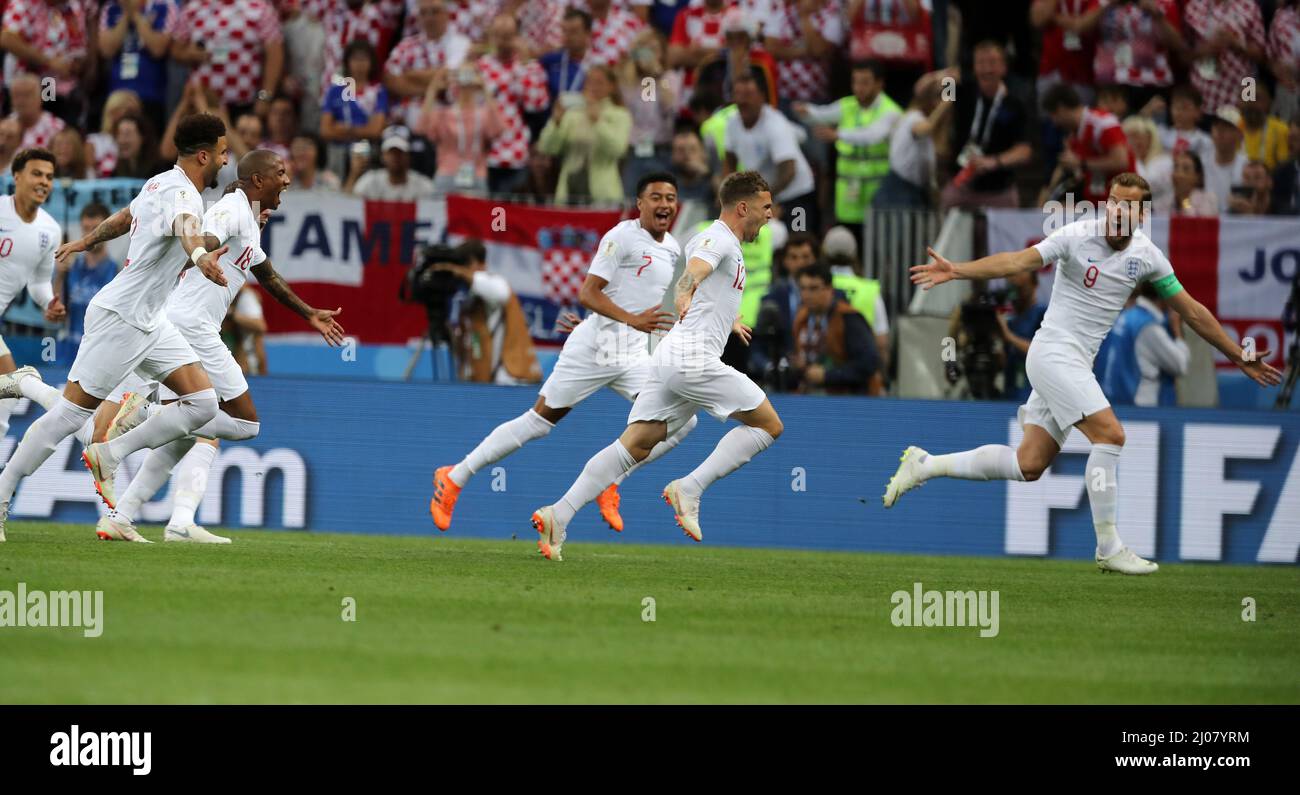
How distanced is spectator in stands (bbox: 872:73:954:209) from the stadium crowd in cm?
2

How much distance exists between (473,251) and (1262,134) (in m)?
8.04

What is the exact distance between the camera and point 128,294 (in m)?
11.1

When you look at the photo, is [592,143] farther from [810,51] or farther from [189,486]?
[189,486]

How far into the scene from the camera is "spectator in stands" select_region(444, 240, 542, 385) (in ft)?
54.3

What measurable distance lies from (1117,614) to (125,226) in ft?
20.9

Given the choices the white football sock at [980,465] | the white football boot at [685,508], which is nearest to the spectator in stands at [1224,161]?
the white football sock at [980,465]

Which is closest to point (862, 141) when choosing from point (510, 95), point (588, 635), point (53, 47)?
Answer: point (510, 95)

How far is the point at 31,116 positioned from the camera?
63.4 ft

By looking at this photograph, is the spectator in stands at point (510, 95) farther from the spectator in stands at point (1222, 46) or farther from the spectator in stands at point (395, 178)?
the spectator in stands at point (1222, 46)

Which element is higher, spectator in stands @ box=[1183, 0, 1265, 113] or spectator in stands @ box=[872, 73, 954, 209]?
spectator in stands @ box=[1183, 0, 1265, 113]

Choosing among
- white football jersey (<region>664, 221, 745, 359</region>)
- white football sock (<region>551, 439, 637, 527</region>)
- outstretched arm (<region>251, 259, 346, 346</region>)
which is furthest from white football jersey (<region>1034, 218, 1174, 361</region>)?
outstretched arm (<region>251, 259, 346, 346</region>)

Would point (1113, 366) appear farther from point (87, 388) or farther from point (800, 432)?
point (87, 388)

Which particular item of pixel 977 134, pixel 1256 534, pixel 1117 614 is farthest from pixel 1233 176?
pixel 1117 614

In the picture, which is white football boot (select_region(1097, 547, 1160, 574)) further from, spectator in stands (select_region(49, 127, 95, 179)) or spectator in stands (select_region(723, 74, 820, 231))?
spectator in stands (select_region(49, 127, 95, 179))
